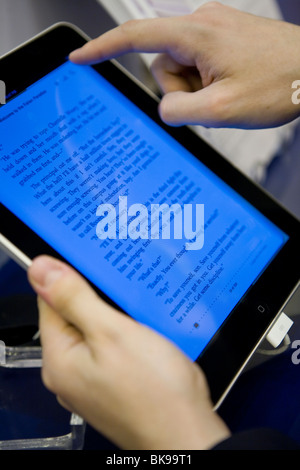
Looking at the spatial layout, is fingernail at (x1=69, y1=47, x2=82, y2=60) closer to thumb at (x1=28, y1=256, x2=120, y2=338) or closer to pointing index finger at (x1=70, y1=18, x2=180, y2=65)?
pointing index finger at (x1=70, y1=18, x2=180, y2=65)

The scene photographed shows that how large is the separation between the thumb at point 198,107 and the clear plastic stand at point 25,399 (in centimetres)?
41

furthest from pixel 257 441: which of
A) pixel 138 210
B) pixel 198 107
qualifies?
pixel 198 107

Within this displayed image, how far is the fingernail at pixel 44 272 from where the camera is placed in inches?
14.9

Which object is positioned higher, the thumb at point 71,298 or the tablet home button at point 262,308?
the thumb at point 71,298

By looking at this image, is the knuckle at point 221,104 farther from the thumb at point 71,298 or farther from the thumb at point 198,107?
the thumb at point 71,298

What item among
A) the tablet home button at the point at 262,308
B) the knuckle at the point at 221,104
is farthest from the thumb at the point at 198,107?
the tablet home button at the point at 262,308

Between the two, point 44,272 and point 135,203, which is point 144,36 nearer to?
point 135,203

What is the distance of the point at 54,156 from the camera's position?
483 millimetres

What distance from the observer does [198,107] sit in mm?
580

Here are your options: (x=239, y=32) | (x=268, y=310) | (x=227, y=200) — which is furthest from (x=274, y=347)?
(x=239, y=32)

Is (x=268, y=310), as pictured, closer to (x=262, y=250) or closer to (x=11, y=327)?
(x=262, y=250)

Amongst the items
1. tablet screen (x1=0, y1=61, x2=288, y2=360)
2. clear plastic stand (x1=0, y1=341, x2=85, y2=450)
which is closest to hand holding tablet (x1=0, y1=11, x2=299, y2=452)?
tablet screen (x1=0, y1=61, x2=288, y2=360)

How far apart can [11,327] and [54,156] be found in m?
0.30

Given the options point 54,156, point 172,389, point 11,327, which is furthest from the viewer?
point 11,327
